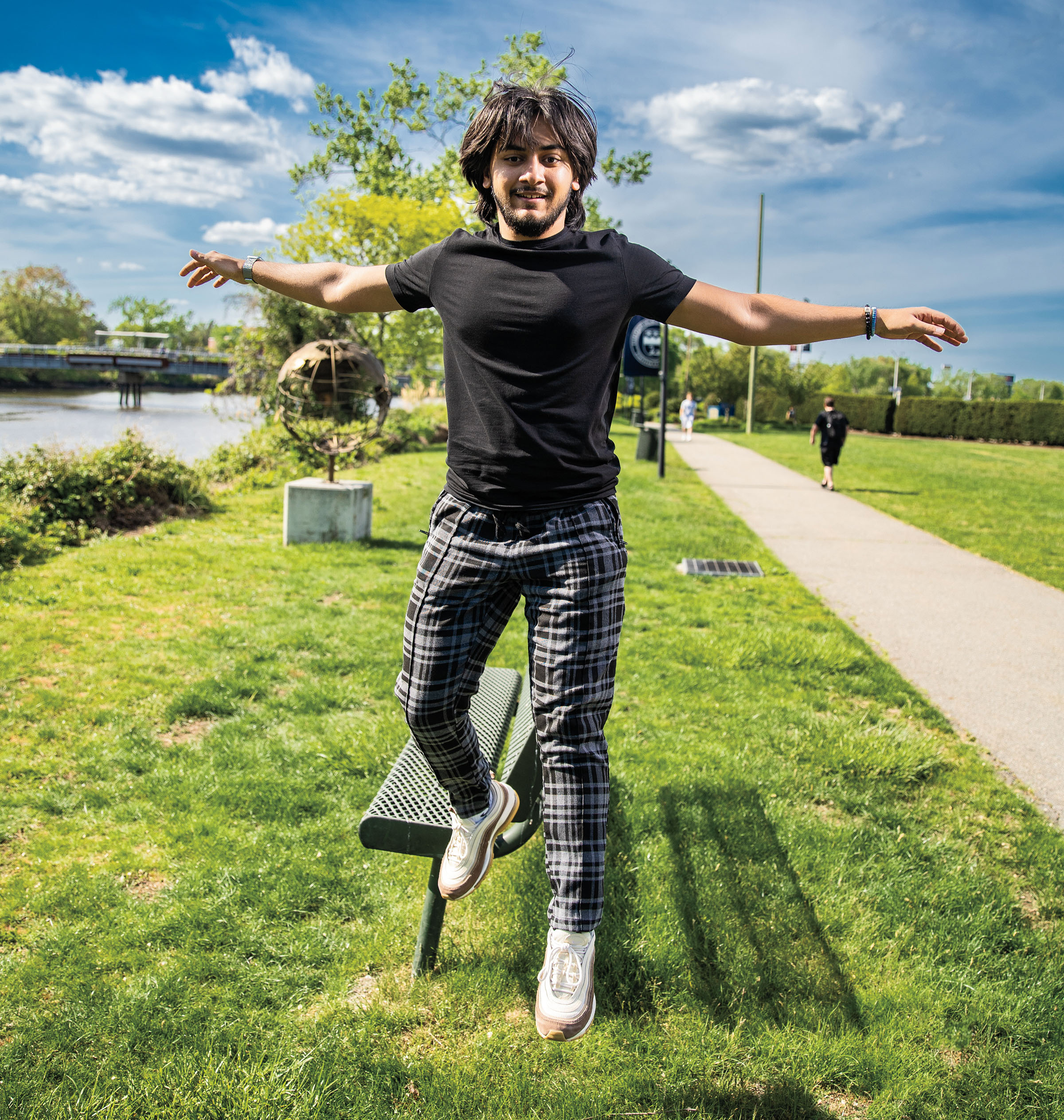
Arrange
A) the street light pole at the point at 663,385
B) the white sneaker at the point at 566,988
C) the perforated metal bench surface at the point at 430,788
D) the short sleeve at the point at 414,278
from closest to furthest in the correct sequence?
the white sneaker at the point at 566,988 → the short sleeve at the point at 414,278 → the perforated metal bench surface at the point at 430,788 → the street light pole at the point at 663,385

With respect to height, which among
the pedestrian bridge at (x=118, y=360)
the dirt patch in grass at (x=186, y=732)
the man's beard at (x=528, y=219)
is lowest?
the dirt patch in grass at (x=186, y=732)

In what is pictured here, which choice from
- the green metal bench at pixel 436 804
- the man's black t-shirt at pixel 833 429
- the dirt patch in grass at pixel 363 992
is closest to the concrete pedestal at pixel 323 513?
the green metal bench at pixel 436 804

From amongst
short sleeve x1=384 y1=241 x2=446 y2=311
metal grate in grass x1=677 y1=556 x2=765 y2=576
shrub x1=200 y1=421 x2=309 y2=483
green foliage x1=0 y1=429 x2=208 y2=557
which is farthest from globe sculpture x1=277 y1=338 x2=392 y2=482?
short sleeve x1=384 y1=241 x2=446 y2=311

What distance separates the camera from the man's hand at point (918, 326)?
2184 mm

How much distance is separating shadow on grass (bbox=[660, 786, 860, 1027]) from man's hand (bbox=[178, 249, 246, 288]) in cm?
253

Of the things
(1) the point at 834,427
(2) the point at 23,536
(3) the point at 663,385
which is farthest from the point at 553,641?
(1) the point at 834,427

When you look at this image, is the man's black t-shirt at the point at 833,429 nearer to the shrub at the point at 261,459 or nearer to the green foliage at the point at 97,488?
the shrub at the point at 261,459

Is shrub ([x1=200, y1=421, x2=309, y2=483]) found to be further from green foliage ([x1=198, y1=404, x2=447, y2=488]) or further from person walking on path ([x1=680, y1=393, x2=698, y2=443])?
person walking on path ([x1=680, y1=393, x2=698, y2=443])

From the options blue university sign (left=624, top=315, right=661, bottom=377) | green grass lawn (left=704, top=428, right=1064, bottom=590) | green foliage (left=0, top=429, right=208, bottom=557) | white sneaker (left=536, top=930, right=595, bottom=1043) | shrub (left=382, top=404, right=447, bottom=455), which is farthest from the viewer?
shrub (left=382, top=404, right=447, bottom=455)

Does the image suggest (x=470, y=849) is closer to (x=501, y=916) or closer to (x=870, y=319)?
(x=501, y=916)

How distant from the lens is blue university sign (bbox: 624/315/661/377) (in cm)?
1541

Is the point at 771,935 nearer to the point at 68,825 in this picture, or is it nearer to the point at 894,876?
the point at 894,876

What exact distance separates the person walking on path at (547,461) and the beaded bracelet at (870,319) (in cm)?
6

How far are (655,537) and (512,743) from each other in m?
7.07
